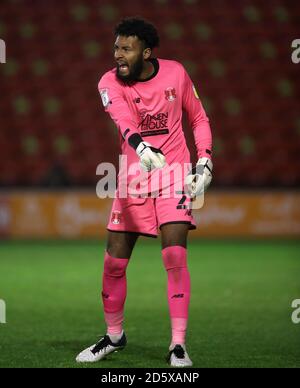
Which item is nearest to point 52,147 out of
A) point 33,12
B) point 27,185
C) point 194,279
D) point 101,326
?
point 27,185

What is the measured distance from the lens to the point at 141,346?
A: 549cm

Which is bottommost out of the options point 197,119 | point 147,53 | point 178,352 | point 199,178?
point 178,352

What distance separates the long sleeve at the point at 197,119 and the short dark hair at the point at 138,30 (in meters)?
0.30

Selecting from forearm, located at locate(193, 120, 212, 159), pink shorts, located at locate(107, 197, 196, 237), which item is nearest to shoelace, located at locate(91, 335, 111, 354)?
pink shorts, located at locate(107, 197, 196, 237)

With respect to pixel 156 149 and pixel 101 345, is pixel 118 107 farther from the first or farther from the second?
pixel 101 345

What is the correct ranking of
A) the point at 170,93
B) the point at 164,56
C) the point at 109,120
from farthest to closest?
1. the point at 164,56
2. the point at 109,120
3. the point at 170,93

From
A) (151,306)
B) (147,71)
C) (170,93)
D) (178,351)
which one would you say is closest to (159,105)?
(170,93)

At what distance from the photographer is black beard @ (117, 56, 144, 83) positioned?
4.94 meters

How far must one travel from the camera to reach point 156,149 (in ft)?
15.6

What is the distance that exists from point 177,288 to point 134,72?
1.26 metres

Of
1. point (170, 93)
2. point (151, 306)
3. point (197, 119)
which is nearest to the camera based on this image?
point (170, 93)

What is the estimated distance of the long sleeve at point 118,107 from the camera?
15.9 ft

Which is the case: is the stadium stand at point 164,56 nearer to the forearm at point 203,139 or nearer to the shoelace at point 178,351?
the forearm at point 203,139
